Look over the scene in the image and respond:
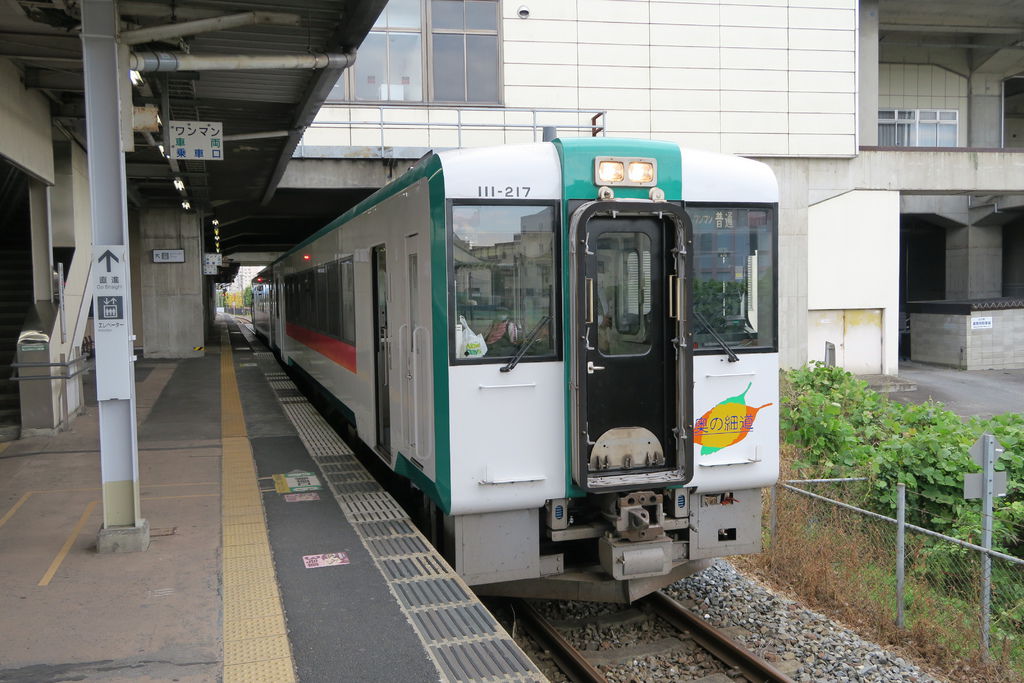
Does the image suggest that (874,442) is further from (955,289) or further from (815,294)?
(955,289)

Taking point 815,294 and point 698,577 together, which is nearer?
point 698,577

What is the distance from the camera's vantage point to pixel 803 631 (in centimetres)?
607

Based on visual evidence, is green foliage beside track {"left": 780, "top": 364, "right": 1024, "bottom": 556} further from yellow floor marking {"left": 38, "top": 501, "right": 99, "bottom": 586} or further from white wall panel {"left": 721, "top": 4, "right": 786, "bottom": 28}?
white wall panel {"left": 721, "top": 4, "right": 786, "bottom": 28}

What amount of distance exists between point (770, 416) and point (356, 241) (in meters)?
4.70

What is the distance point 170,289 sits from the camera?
22.1 metres

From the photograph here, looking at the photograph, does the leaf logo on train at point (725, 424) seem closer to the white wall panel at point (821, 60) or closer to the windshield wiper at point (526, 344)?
the windshield wiper at point (526, 344)

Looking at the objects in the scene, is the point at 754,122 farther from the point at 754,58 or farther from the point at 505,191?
the point at 505,191

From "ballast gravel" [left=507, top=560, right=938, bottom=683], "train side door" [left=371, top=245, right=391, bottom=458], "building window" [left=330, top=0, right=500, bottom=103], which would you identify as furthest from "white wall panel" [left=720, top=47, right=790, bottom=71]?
"ballast gravel" [left=507, top=560, right=938, bottom=683]

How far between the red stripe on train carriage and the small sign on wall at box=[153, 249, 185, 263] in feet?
25.6

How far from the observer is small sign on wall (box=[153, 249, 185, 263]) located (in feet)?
71.7

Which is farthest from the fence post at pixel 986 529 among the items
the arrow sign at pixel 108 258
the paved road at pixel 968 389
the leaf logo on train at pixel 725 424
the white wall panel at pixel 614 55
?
the white wall panel at pixel 614 55

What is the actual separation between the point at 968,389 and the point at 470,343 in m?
20.4

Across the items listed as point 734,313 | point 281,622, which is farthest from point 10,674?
point 734,313

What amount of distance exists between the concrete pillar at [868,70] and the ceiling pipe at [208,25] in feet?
66.5
